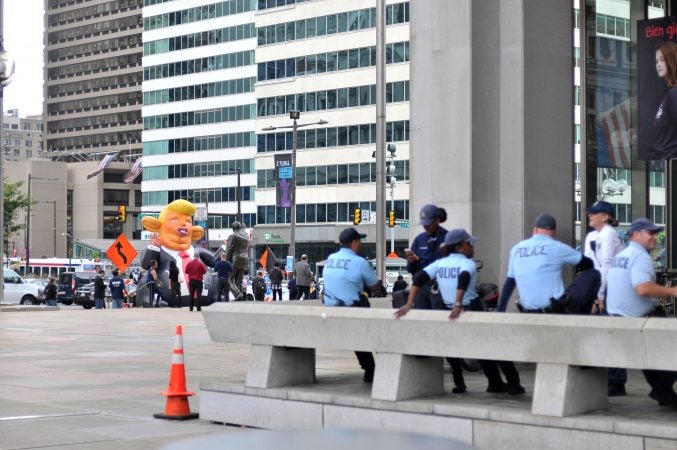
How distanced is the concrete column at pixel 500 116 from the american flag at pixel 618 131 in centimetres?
431

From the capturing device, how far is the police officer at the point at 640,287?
371 inches

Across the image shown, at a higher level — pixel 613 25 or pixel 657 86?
pixel 613 25

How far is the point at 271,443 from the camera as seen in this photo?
335cm

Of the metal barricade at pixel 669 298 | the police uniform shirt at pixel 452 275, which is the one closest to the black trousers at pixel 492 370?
the police uniform shirt at pixel 452 275

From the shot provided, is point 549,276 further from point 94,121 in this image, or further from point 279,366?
point 94,121

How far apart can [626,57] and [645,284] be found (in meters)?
11.5

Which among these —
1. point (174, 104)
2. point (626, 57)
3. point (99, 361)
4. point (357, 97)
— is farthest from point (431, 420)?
point (174, 104)

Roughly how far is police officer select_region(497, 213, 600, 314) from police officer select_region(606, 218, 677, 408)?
351 millimetres

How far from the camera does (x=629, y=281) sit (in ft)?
32.3

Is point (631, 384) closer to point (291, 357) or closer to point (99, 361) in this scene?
point (291, 357)

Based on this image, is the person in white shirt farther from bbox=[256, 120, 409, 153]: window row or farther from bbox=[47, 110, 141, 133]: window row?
bbox=[47, 110, 141, 133]: window row

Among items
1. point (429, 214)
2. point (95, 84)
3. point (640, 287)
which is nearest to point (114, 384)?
point (429, 214)

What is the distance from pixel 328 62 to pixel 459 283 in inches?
3205

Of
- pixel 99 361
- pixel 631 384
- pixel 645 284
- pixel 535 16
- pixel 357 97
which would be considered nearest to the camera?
pixel 645 284
